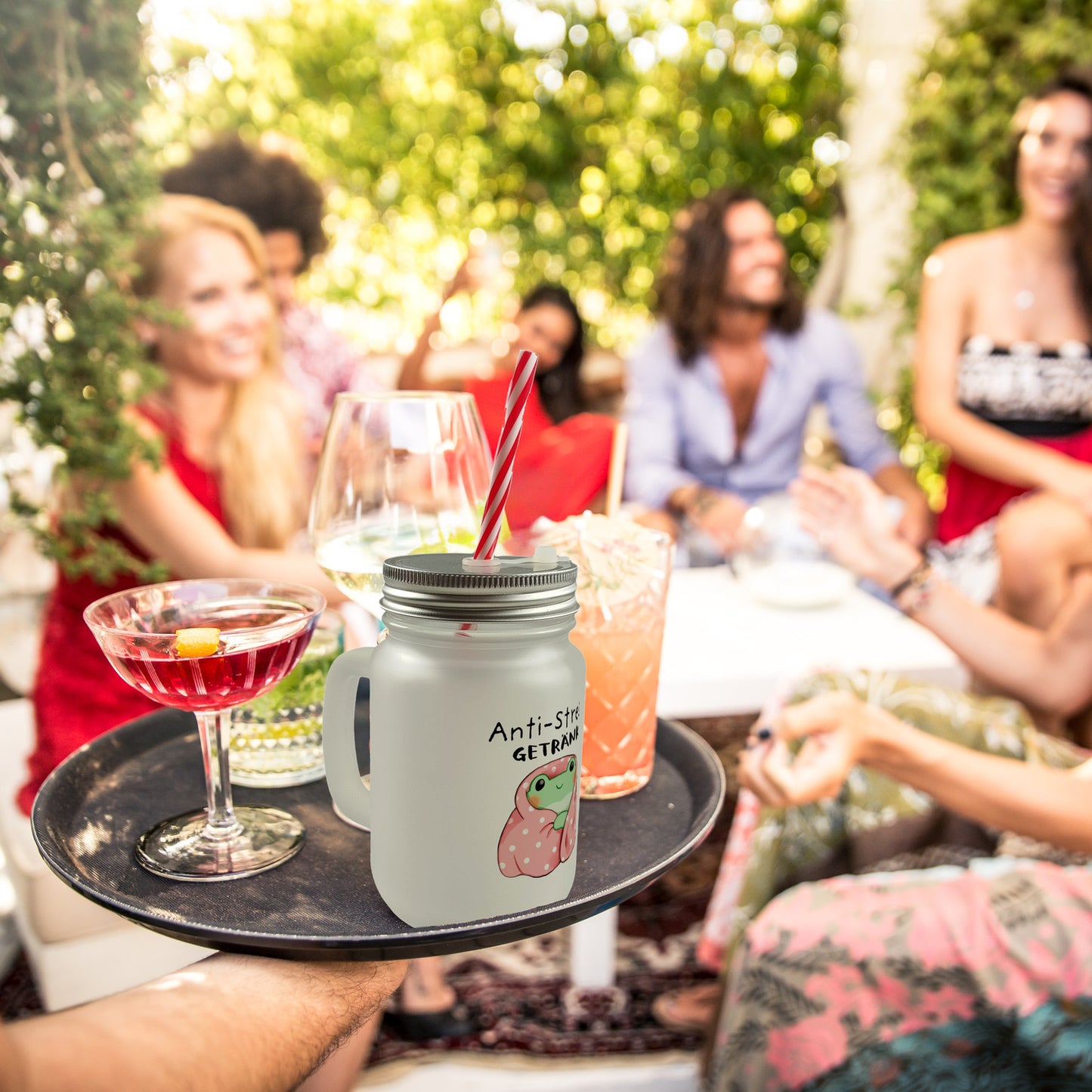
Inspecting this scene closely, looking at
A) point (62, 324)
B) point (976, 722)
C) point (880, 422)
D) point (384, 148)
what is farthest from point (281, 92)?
point (976, 722)

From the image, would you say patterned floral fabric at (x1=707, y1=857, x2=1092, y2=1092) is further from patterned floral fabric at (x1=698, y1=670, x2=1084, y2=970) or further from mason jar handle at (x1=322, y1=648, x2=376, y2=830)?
mason jar handle at (x1=322, y1=648, x2=376, y2=830)

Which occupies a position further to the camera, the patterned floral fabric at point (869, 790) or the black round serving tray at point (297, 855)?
the patterned floral fabric at point (869, 790)

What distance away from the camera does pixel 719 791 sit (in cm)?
78

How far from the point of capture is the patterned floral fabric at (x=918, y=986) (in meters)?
0.94

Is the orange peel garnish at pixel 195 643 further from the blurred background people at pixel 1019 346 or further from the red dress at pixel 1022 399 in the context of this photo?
the red dress at pixel 1022 399

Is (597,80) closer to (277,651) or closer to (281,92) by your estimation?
(281,92)

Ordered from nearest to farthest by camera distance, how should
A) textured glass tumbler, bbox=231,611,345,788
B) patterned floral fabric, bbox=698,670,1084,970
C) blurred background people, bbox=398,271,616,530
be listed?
textured glass tumbler, bbox=231,611,345,788 → patterned floral fabric, bbox=698,670,1084,970 → blurred background people, bbox=398,271,616,530

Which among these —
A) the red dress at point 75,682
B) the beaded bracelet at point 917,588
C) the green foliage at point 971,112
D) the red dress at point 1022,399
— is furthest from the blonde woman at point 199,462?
the green foliage at point 971,112

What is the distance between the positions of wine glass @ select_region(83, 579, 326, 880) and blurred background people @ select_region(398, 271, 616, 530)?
1.47 m

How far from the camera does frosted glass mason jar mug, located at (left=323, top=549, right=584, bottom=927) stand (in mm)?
553

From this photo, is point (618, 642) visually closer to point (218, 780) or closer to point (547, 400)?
point (218, 780)

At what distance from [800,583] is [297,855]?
4.58 feet

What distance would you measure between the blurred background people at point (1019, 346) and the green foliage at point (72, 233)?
6.96ft

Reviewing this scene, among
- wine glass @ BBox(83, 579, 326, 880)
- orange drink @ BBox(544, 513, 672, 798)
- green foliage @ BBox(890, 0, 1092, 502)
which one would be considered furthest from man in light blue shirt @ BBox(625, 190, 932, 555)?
wine glass @ BBox(83, 579, 326, 880)
